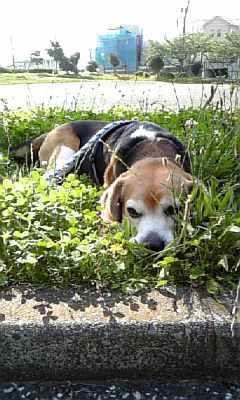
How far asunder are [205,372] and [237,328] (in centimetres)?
24

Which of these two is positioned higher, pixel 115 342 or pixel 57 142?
pixel 57 142

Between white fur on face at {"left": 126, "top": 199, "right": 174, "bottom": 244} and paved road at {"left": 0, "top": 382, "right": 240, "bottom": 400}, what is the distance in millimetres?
848

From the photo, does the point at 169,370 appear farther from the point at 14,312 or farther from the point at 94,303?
the point at 14,312

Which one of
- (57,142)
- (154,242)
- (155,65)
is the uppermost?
(155,65)

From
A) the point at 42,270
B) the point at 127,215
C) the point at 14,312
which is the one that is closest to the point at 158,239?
the point at 127,215

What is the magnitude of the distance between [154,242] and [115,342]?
2.58 feet

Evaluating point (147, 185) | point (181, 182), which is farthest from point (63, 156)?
point (181, 182)

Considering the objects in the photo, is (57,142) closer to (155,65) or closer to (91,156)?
(91,156)

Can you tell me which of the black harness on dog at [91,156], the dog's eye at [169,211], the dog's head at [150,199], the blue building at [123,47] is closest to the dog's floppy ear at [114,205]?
the dog's head at [150,199]

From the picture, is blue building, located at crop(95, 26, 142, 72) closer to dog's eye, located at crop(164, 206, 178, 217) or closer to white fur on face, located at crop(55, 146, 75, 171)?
white fur on face, located at crop(55, 146, 75, 171)

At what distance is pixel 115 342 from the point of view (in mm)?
2201

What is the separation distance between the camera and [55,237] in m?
2.72

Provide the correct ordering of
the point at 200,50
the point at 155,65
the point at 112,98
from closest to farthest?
the point at 200,50, the point at 155,65, the point at 112,98

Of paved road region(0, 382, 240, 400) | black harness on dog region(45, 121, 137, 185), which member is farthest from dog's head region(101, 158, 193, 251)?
black harness on dog region(45, 121, 137, 185)
